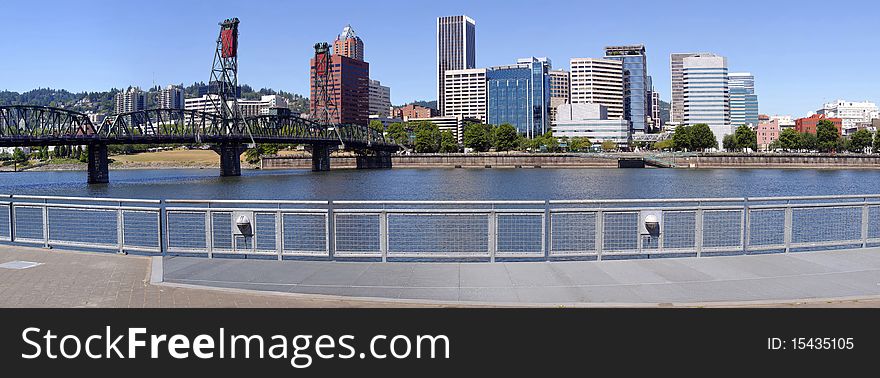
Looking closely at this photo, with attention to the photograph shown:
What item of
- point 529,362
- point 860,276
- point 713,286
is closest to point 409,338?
point 529,362

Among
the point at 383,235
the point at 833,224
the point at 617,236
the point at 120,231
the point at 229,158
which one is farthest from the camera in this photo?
the point at 229,158

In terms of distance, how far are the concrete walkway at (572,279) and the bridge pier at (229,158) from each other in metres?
125

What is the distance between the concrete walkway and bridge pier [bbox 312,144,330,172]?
497 ft

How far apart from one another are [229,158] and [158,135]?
18.0m

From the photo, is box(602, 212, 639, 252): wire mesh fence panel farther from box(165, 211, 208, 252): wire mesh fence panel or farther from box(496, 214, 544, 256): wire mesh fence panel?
box(165, 211, 208, 252): wire mesh fence panel

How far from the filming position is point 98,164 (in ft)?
364

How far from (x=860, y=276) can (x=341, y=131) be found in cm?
18366

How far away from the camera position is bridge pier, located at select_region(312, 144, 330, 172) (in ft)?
538

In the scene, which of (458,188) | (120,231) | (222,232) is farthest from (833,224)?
(458,188)

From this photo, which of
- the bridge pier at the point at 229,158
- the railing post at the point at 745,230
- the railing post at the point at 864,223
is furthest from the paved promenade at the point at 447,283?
the bridge pier at the point at 229,158

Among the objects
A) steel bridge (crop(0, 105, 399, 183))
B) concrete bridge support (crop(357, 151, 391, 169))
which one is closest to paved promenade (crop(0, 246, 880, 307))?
steel bridge (crop(0, 105, 399, 183))

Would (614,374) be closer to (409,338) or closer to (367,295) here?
(409,338)

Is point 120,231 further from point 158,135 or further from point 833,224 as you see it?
point 158,135

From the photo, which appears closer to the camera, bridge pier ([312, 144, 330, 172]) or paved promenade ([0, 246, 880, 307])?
paved promenade ([0, 246, 880, 307])
